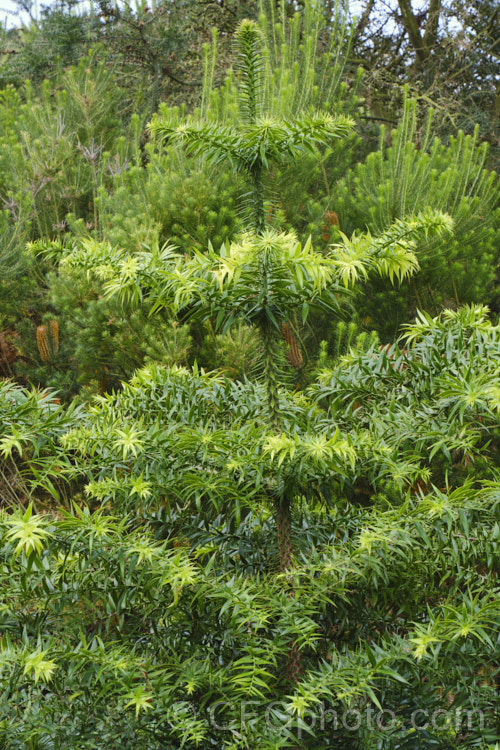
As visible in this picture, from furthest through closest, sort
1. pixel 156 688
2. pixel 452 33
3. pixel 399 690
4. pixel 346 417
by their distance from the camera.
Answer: pixel 452 33 → pixel 346 417 → pixel 399 690 → pixel 156 688

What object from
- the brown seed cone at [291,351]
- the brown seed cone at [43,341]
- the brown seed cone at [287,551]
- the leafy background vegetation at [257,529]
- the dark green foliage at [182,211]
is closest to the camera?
the leafy background vegetation at [257,529]

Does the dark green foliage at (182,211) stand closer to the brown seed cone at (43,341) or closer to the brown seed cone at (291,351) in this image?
the brown seed cone at (291,351)

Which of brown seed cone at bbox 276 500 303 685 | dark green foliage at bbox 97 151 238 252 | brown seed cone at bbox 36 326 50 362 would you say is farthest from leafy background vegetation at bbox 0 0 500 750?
brown seed cone at bbox 36 326 50 362

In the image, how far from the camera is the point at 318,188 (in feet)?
22.1

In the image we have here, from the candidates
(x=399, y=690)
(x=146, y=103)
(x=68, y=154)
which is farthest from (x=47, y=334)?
(x=399, y=690)

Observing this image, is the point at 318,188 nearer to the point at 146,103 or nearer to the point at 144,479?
the point at 146,103

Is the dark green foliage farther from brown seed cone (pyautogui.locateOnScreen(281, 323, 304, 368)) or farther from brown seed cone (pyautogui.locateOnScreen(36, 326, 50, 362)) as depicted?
brown seed cone (pyautogui.locateOnScreen(36, 326, 50, 362))

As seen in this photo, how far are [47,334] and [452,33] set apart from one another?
649 cm

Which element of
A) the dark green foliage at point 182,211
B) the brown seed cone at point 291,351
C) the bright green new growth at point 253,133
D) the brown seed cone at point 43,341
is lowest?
the brown seed cone at point 43,341

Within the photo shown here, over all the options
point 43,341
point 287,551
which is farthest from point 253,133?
point 43,341

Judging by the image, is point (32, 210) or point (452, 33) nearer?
point (32, 210)

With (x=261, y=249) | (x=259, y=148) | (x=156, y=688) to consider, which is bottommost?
(x=156, y=688)

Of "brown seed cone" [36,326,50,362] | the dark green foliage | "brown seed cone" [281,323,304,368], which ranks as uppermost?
the dark green foliage

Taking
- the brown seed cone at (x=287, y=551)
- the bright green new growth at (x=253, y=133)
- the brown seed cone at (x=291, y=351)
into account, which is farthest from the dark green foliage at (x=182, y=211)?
the brown seed cone at (x=287, y=551)
